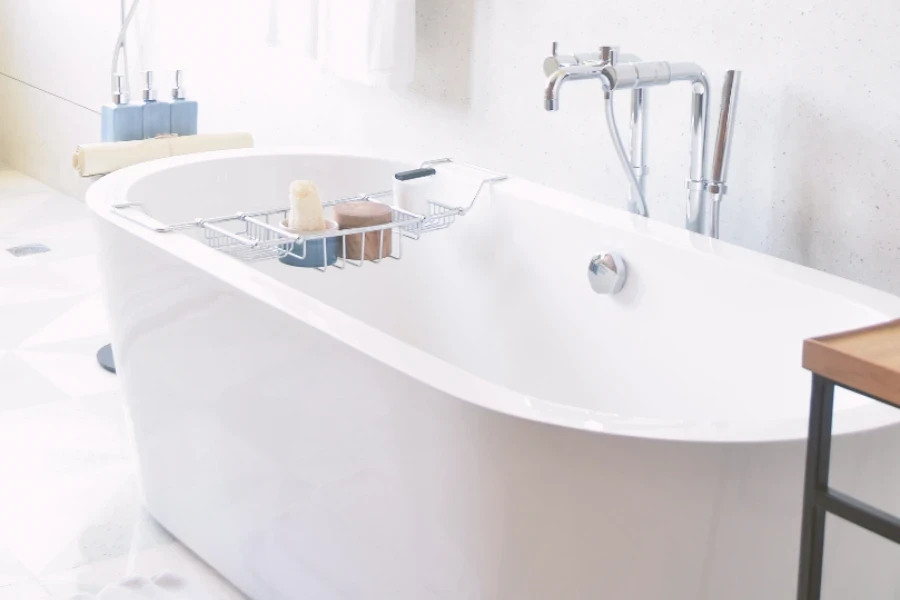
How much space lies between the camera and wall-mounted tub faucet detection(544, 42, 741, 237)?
2.06m

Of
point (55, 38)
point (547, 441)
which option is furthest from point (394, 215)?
point (55, 38)

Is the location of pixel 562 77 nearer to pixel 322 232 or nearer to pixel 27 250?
pixel 322 232

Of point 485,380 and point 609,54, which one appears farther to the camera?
point 609,54

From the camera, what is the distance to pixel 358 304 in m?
2.69

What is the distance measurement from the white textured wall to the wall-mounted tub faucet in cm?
12

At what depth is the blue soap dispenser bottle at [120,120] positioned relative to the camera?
2.90m

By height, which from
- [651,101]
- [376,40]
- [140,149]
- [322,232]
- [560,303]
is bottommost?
[560,303]

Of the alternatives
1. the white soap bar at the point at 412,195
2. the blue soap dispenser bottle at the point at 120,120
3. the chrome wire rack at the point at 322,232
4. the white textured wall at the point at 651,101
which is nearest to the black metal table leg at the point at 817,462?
the white textured wall at the point at 651,101

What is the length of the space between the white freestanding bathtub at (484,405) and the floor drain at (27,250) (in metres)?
1.66

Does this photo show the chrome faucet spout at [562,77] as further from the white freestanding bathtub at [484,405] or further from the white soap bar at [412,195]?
the white soap bar at [412,195]

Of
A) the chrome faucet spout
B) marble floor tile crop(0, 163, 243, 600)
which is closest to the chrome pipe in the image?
the chrome faucet spout

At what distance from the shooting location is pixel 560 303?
90.1 inches

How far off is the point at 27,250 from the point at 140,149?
4.76ft

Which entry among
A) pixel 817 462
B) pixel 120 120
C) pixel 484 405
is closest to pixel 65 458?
pixel 120 120
